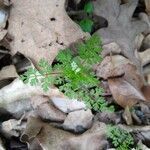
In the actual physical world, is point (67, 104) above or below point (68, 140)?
above

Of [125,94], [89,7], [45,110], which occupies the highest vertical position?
[89,7]

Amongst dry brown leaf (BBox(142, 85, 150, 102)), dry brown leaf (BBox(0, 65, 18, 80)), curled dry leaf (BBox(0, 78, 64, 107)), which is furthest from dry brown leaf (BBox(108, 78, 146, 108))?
dry brown leaf (BBox(0, 65, 18, 80))

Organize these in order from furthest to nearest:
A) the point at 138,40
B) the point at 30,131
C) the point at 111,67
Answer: the point at 138,40 < the point at 111,67 < the point at 30,131

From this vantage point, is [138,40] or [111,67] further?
[138,40]

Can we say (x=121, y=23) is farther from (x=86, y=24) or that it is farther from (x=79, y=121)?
(x=79, y=121)

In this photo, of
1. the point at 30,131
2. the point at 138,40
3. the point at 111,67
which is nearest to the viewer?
the point at 30,131

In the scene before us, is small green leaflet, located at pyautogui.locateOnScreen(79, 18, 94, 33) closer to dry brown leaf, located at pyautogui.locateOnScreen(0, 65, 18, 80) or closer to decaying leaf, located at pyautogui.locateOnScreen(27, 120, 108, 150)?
dry brown leaf, located at pyautogui.locateOnScreen(0, 65, 18, 80)

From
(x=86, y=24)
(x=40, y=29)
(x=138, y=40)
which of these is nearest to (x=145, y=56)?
(x=138, y=40)

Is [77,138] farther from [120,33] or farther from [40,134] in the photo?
[120,33]
